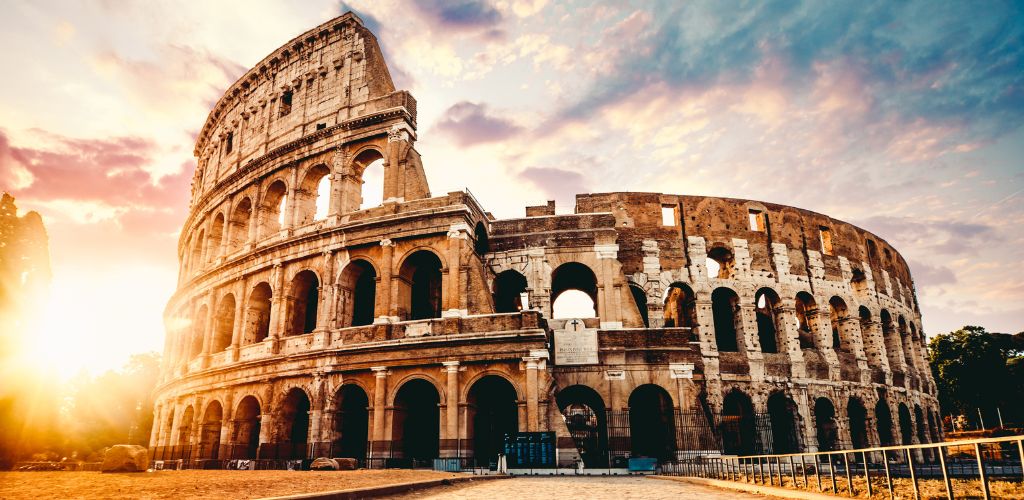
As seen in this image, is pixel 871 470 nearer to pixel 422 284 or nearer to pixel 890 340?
pixel 422 284

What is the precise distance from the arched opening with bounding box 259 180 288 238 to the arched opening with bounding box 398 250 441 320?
629 centimetres

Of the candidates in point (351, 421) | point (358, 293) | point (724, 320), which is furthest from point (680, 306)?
point (351, 421)

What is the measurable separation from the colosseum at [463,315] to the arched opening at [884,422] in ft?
0.47

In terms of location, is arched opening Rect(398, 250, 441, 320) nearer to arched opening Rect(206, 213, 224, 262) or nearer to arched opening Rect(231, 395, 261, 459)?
arched opening Rect(231, 395, 261, 459)

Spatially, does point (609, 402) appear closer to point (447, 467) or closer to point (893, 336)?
point (447, 467)

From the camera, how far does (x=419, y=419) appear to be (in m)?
18.6

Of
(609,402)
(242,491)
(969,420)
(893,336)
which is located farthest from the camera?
(969,420)

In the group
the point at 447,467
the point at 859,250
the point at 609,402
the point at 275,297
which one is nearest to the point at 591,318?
the point at 609,402

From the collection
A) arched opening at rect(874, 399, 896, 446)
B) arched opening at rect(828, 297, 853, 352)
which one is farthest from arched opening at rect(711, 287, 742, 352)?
arched opening at rect(874, 399, 896, 446)

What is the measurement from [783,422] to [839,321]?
560 centimetres

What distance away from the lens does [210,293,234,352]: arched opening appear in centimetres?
2200

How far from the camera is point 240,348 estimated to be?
20500mm

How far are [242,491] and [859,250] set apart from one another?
27614mm

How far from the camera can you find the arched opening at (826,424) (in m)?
22.1
